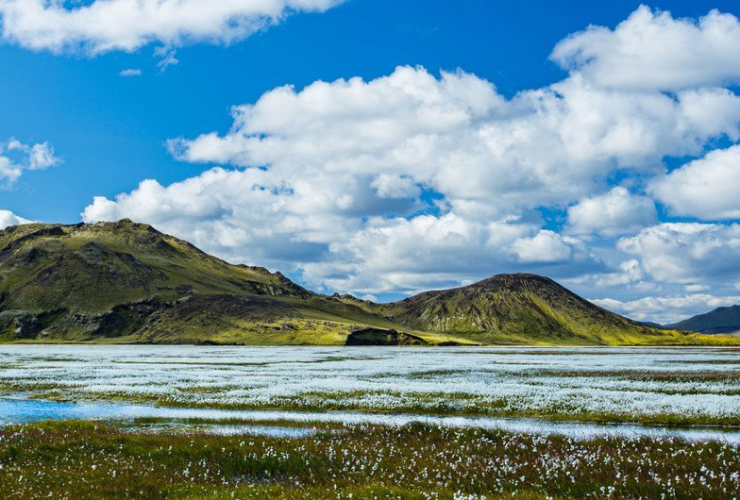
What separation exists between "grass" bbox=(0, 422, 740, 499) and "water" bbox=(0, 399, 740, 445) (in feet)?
11.1

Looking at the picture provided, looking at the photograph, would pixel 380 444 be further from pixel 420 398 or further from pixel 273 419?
pixel 420 398

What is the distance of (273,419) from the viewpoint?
1420 inches

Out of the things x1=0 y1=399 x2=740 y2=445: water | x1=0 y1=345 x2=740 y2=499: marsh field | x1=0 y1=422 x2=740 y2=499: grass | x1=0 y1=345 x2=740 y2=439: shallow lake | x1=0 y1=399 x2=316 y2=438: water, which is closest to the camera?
x1=0 y1=422 x2=740 y2=499: grass

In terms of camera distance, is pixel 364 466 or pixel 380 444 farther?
pixel 380 444

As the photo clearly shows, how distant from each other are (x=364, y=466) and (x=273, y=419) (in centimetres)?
1645

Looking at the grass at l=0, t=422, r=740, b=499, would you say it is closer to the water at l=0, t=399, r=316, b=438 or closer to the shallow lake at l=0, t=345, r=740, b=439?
the water at l=0, t=399, r=316, b=438

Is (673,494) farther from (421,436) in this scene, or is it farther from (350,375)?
(350,375)

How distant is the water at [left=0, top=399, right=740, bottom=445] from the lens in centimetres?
2951

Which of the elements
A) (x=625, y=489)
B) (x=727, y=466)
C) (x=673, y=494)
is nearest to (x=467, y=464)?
(x=625, y=489)

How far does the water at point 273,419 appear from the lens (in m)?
29.5

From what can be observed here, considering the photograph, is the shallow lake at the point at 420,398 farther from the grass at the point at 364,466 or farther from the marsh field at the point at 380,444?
the grass at the point at 364,466

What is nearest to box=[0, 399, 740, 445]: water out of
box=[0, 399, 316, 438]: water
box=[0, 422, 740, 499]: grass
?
box=[0, 399, 316, 438]: water

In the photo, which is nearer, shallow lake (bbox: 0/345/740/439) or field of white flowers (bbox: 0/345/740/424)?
shallow lake (bbox: 0/345/740/439)

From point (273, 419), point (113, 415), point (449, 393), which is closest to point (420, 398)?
point (449, 393)
